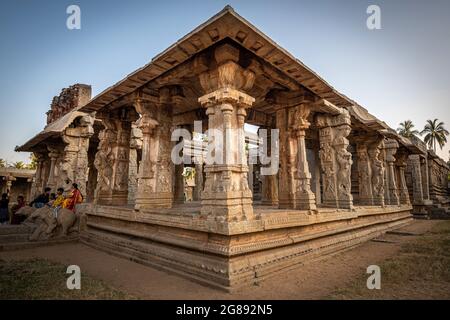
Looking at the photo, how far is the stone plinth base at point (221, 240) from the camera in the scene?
3.54 metres

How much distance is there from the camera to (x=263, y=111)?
27.9 ft

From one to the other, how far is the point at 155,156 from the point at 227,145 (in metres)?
2.62

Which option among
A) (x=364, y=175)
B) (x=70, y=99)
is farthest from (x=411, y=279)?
(x=70, y=99)

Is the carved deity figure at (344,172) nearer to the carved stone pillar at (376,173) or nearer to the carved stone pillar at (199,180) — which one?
the carved stone pillar at (376,173)

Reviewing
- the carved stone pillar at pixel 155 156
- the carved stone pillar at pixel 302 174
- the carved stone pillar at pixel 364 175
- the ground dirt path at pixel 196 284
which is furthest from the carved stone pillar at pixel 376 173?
the carved stone pillar at pixel 155 156

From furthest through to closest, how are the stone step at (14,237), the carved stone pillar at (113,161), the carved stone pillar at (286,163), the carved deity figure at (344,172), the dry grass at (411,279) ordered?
the carved stone pillar at (113,161) < the carved deity figure at (344,172) < the stone step at (14,237) < the carved stone pillar at (286,163) < the dry grass at (411,279)

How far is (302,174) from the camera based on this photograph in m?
5.85

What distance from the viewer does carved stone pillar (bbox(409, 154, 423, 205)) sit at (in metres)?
14.8

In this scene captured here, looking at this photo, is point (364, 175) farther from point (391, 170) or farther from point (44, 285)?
point (44, 285)

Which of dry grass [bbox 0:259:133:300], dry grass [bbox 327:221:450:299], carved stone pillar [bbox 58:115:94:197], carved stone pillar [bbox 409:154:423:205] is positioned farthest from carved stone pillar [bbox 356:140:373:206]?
carved stone pillar [bbox 58:115:94:197]

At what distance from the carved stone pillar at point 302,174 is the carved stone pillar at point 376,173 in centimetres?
570

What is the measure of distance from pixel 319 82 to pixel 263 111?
11.0ft
